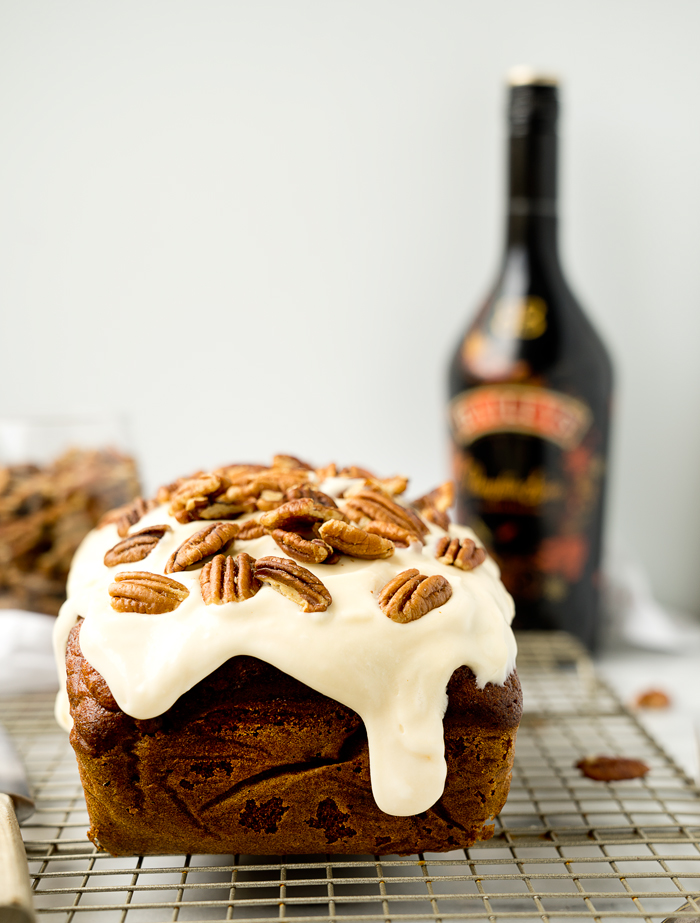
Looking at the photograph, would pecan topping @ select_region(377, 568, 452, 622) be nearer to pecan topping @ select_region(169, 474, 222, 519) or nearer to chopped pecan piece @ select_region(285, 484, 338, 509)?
chopped pecan piece @ select_region(285, 484, 338, 509)

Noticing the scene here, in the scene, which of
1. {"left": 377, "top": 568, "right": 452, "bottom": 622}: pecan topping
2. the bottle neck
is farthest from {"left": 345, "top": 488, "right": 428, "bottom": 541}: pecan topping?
the bottle neck

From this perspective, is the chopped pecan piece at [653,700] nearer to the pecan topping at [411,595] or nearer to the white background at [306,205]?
the white background at [306,205]

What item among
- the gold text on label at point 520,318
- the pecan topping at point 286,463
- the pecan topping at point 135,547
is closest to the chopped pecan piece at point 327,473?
the pecan topping at point 286,463

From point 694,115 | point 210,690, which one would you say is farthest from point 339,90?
point 210,690

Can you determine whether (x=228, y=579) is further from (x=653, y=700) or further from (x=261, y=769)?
(x=653, y=700)

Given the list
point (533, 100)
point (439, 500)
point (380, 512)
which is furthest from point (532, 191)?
point (380, 512)
